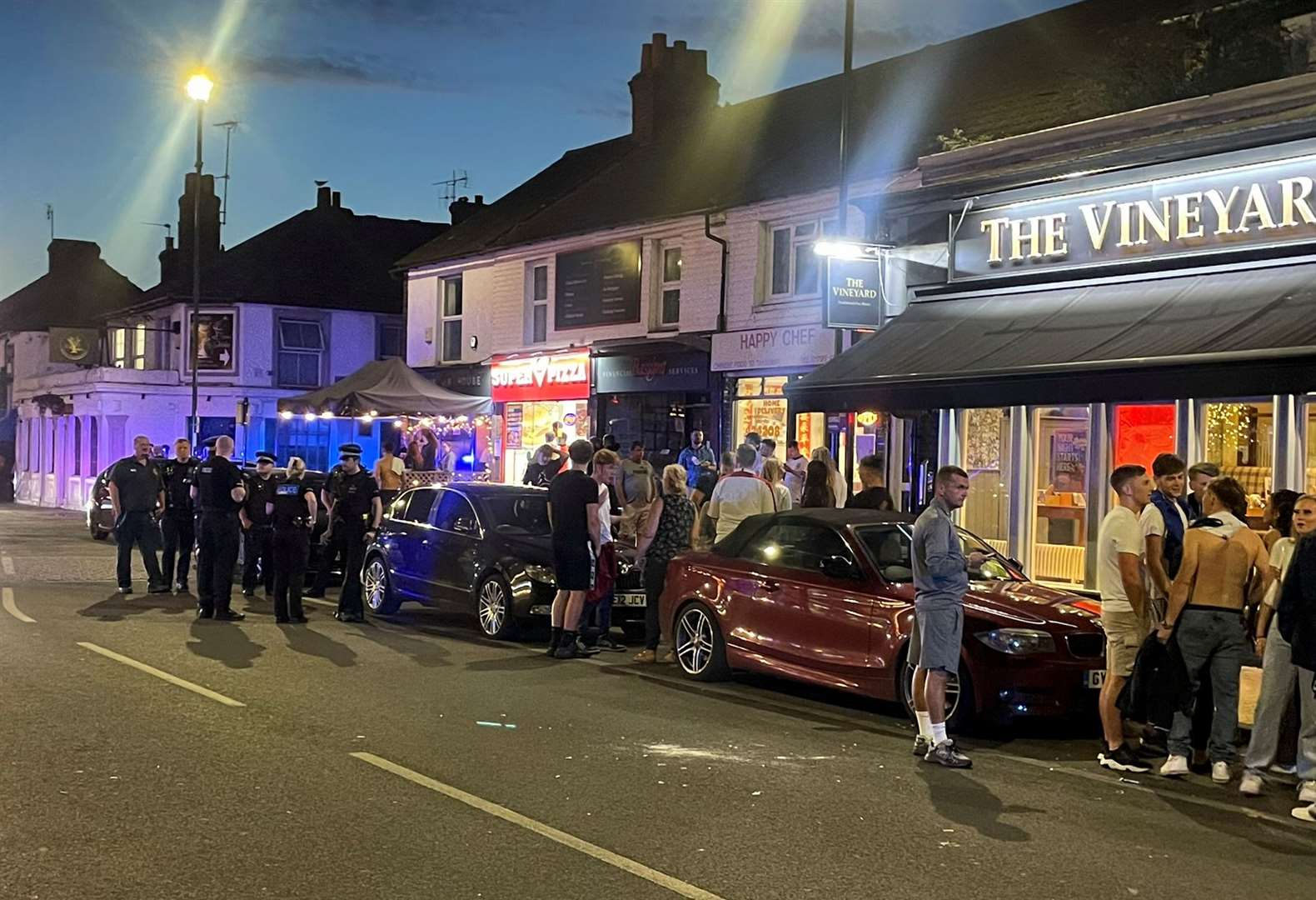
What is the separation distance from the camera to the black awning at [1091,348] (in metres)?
12.4

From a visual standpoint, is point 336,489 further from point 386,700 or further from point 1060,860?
point 1060,860

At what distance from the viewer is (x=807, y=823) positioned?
23.0 ft

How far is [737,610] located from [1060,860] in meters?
4.92

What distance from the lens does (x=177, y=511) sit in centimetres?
1702

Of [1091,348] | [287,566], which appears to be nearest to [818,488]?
[1091,348]

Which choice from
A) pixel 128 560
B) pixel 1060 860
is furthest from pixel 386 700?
pixel 128 560

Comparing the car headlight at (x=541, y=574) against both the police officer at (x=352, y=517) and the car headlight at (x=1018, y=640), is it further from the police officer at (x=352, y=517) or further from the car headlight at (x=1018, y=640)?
the car headlight at (x=1018, y=640)

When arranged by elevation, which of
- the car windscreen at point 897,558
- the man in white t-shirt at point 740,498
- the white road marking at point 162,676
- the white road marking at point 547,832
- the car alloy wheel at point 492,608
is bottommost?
the white road marking at point 162,676

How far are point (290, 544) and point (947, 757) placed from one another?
8120 millimetres

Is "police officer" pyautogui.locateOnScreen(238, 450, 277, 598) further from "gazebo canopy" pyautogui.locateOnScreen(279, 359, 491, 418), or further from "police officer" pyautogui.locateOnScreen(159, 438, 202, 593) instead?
"gazebo canopy" pyautogui.locateOnScreen(279, 359, 491, 418)

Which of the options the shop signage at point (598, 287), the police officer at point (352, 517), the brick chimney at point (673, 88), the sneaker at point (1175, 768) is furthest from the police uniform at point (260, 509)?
the brick chimney at point (673, 88)

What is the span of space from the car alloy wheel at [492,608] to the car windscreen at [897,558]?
4339mm

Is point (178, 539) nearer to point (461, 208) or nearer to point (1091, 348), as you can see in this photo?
point (1091, 348)

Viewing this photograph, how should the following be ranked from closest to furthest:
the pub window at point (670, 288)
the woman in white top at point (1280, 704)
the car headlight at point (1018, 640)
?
the woman in white top at point (1280, 704)
the car headlight at point (1018, 640)
the pub window at point (670, 288)
